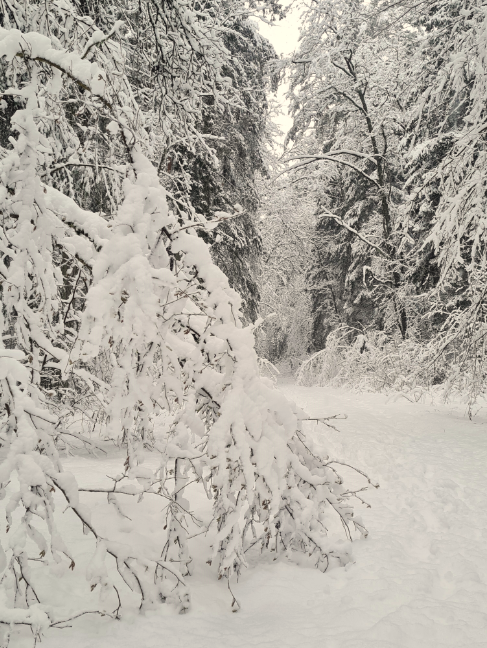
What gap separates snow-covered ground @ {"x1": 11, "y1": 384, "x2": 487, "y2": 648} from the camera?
219 cm

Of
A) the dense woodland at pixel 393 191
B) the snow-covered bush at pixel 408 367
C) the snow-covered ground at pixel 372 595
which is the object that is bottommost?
the snow-covered ground at pixel 372 595

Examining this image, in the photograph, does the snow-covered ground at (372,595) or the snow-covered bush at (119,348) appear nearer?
the snow-covered bush at (119,348)

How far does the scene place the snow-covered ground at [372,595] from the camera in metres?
2.19

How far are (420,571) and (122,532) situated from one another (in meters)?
1.97

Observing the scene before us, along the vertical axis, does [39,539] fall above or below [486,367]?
below

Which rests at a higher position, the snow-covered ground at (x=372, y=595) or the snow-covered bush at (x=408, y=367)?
the snow-covered bush at (x=408, y=367)

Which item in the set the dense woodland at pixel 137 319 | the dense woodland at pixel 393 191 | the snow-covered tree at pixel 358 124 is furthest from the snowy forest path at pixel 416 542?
the snow-covered tree at pixel 358 124

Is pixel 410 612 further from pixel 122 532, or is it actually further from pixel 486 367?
pixel 486 367

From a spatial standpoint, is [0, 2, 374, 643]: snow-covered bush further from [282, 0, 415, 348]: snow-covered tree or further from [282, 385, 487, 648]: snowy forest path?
[282, 0, 415, 348]: snow-covered tree

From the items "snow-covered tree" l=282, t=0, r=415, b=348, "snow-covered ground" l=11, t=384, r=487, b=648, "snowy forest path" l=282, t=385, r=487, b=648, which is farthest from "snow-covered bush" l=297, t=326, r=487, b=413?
"snow-covered ground" l=11, t=384, r=487, b=648

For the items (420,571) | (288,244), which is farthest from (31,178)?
(288,244)

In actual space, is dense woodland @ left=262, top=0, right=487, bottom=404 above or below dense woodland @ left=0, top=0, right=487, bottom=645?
above

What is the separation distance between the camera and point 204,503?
4156 mm

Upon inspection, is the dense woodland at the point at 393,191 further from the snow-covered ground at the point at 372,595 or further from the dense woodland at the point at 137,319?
the snow-covered ground at the point at 372,595
